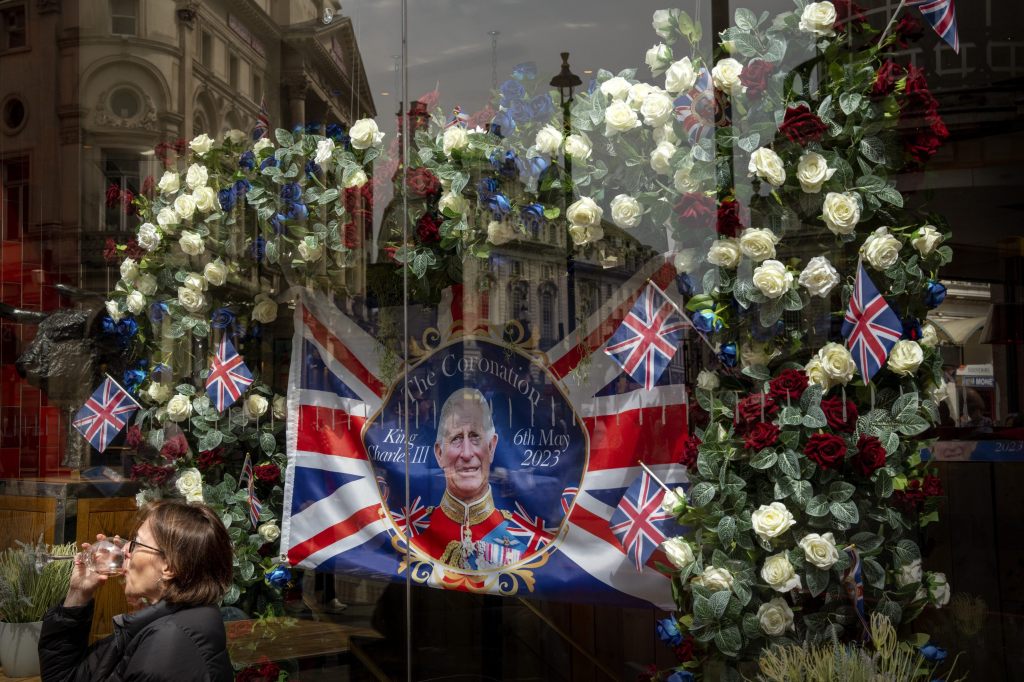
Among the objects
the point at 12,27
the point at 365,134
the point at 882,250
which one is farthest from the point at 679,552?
the point at 12,27

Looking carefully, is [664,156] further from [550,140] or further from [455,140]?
[455,140]

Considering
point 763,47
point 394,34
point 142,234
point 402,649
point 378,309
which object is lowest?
point 402,649

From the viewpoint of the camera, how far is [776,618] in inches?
147

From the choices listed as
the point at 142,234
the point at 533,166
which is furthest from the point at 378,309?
the point at 142,234

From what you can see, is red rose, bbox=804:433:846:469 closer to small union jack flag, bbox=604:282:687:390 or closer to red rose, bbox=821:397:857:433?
red rose, bbox=821:397:857:433

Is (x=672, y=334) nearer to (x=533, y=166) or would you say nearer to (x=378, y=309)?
(x=533, y=166)

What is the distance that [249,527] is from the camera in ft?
17.5

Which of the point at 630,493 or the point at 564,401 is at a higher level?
the point at 564,401

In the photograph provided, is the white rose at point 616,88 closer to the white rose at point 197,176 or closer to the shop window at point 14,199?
the white rose at point 197,176

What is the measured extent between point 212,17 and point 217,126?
0.59m

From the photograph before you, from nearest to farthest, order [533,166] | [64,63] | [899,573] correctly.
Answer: [899,573] < [533,166] < [64,63]

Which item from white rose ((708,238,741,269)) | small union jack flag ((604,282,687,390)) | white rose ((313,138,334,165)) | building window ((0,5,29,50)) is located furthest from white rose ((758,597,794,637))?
building window ((0,5,29,50))

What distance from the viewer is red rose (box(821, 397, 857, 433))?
3736mm

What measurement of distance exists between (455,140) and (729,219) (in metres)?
1.30
